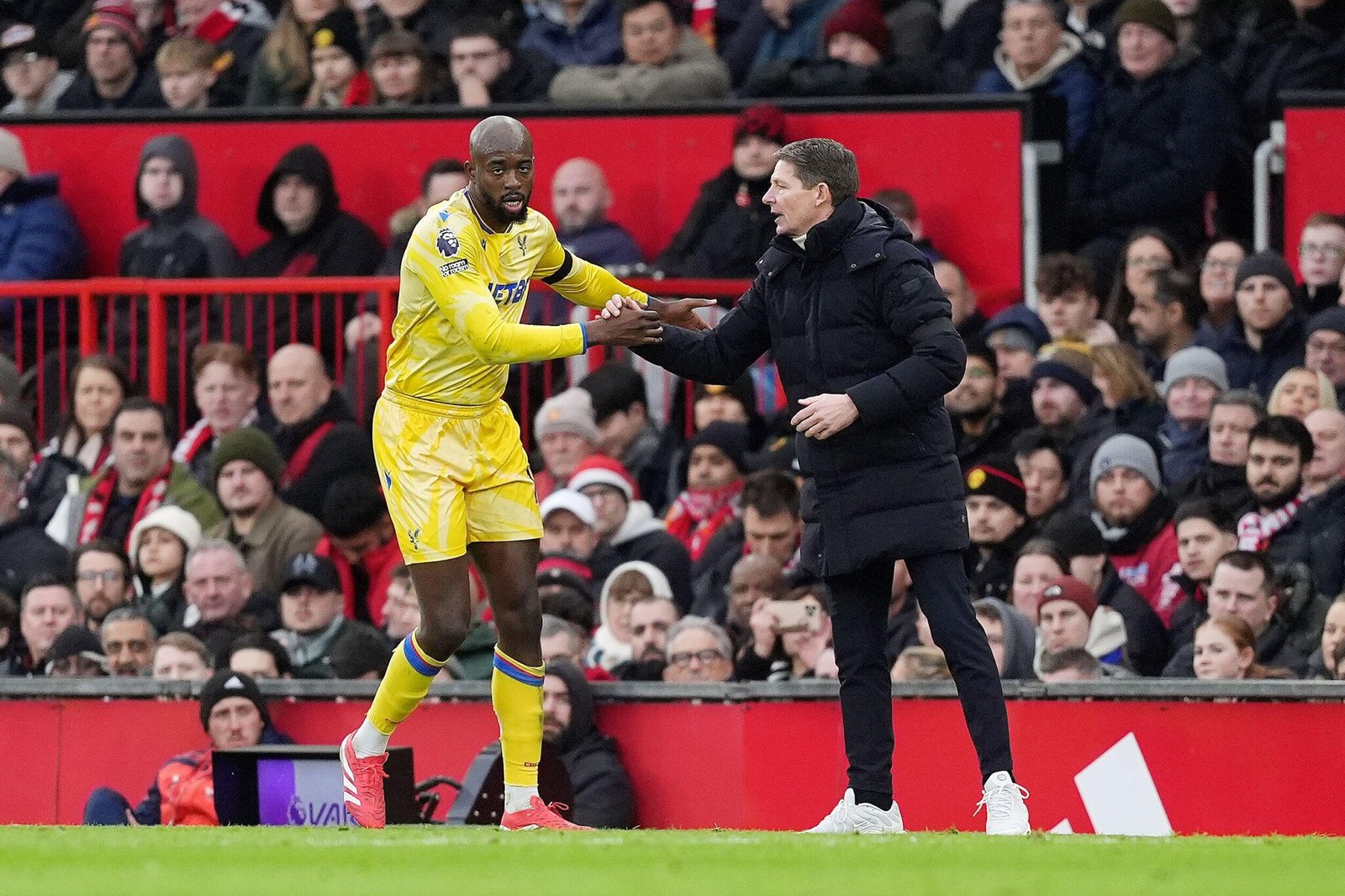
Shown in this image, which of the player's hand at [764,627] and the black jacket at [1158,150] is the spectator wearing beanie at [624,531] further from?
the black jacket at [1158,150]

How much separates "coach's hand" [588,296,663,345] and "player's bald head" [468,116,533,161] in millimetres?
687

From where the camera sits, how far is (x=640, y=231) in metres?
15.9

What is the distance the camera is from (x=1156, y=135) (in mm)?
14797

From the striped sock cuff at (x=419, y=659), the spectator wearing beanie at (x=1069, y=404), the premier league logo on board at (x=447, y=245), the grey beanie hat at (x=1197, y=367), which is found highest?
the premier league logo on board at (x=447, y=245)

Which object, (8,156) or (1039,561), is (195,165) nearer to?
(8,156)

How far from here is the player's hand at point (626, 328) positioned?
929cm

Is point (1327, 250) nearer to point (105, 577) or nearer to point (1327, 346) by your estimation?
point (1327, 346)

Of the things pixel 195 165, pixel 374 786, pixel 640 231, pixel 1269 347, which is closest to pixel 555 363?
pixel 640 231

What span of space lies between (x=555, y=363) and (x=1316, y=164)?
4390 mm

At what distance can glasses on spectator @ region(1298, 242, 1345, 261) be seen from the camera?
13.4 m

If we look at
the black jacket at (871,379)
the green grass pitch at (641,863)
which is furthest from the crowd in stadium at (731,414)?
the green grass pitch at (641,863)

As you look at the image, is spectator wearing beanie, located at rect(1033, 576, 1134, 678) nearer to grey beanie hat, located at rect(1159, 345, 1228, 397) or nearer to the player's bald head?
grey beanie hat, located at rect(1159, 345, 1228, 397)

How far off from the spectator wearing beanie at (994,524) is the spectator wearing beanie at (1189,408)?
940 millimetres

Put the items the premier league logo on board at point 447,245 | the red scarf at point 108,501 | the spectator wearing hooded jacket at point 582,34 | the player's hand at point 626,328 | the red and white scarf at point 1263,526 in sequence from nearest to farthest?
the premier league logo on board at point 447,245 < the player's hand at point 626,328 < the red and white scarf at point 1263,526 < the red scarf at point 108,501 < the spectator wearing hooded jacket at point 582,34
